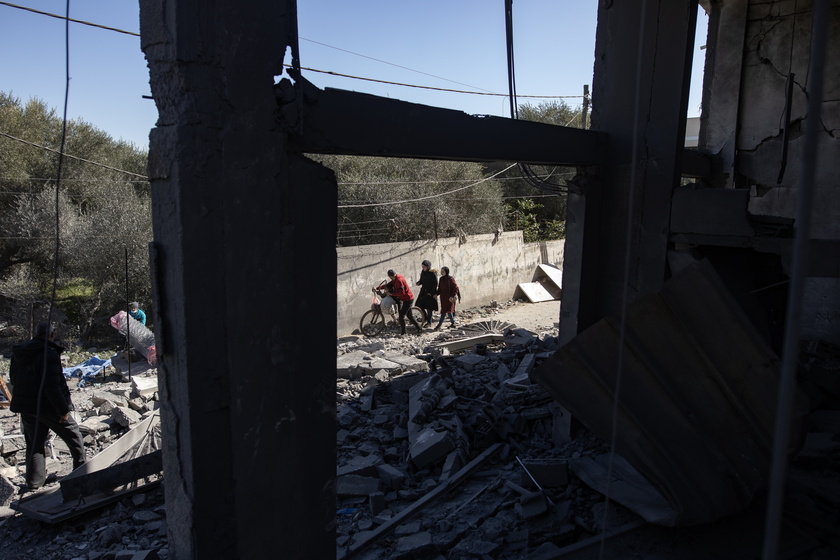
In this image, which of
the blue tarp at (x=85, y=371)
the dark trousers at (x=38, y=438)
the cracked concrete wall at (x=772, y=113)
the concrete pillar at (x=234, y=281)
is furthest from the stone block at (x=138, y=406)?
the cracked concrete wall at (x=772, y=113)

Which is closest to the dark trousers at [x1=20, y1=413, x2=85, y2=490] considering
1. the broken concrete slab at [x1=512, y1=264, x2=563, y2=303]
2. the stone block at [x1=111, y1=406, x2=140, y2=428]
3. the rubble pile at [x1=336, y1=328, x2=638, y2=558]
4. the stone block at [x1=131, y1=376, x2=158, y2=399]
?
the stone block at [x1=111, y1=406, x2=140, y2=428]

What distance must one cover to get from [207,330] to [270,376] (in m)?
0.45

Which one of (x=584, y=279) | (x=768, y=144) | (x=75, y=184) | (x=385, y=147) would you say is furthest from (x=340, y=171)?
(x=385, y=147)

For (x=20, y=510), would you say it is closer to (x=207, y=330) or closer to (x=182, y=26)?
(x=207, y=330)

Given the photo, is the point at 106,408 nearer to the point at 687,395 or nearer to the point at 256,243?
the point at 256,243

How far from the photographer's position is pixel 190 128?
2.42 m

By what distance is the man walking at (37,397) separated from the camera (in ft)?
18.3

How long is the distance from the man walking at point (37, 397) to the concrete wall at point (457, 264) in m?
7.71

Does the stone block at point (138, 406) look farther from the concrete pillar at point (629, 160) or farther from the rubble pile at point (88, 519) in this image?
the concrete pillar at point (629, 160)

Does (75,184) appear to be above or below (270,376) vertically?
above

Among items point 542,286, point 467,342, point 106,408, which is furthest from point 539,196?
point 106,408

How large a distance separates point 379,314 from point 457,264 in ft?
11.9

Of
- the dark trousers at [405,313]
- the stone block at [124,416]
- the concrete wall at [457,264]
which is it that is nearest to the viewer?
the stone block at [124,416]

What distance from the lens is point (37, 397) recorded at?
5762mm
